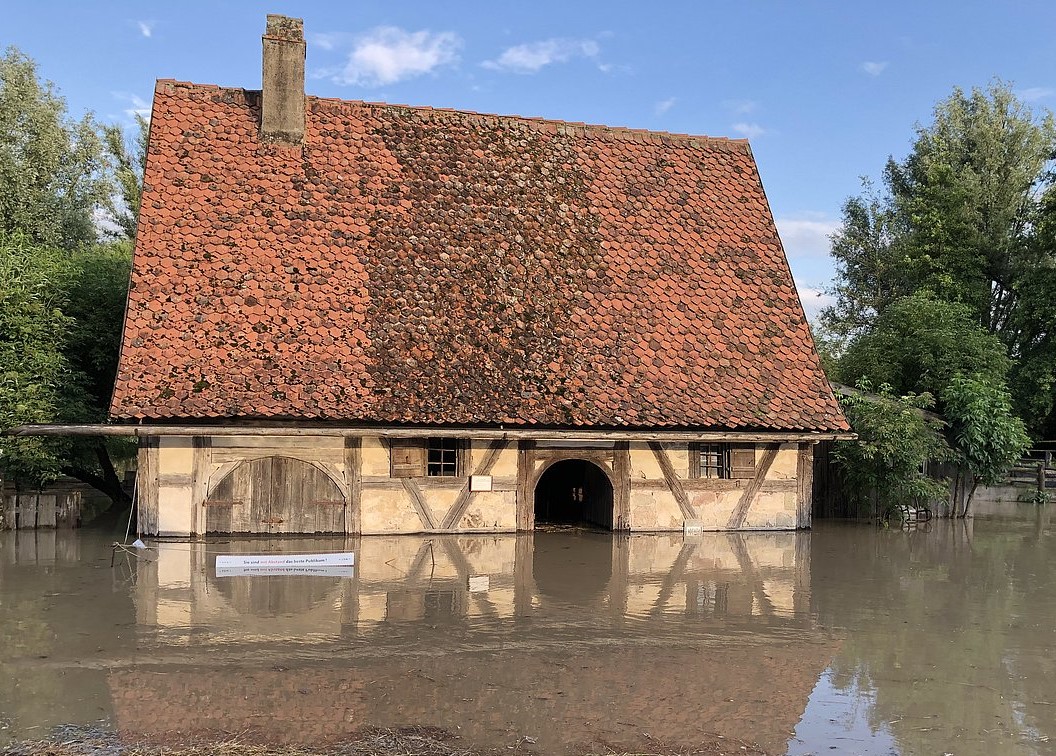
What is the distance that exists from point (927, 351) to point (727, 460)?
28.3 feet

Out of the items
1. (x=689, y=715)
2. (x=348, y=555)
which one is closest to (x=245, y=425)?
(x=348, y=555)

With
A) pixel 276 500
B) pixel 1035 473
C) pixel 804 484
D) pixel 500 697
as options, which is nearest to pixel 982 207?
pixel 1035 473

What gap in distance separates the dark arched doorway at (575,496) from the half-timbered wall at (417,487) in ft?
2.43

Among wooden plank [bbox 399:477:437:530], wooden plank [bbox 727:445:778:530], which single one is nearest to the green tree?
wooden plank [bbox 399:477:437:530]

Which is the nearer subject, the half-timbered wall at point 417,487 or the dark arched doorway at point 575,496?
the half-timbered wall at point 417,487

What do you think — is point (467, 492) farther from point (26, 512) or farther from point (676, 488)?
point (26, 512)

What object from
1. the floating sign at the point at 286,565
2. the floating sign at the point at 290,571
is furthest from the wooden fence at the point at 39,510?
the floating sign at the point at 290,571

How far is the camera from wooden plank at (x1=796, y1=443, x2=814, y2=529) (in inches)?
625

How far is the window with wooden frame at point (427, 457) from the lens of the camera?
46.7ft

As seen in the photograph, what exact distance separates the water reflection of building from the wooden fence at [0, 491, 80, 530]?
368 cm

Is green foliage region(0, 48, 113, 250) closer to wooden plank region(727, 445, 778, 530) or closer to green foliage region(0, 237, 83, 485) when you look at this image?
green foliage region(0, 237, 83, 485)

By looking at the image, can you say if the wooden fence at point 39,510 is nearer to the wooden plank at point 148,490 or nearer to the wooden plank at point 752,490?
the wooden plank at point 148,490

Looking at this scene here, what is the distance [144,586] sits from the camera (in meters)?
10.4

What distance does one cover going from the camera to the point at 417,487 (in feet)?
47.0
